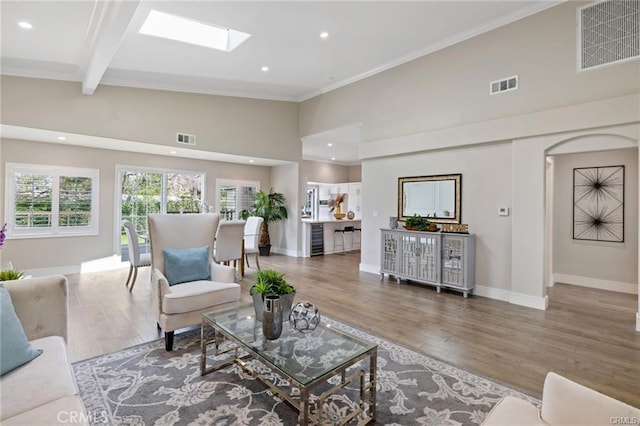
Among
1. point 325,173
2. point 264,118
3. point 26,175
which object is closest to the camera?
point 26,175

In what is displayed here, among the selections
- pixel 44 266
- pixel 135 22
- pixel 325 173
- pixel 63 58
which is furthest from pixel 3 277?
pixel 325 173

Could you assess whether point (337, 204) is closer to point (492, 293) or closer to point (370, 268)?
point (370, 268)

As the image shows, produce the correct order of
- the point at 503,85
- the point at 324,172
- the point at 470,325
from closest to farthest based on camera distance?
the point at 470,325 < the point at 503,85 < the point at 324,172

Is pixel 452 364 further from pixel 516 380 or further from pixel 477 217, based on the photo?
pixel 477 217

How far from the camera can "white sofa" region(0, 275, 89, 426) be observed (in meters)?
1.27

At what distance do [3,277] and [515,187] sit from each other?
18.0ft

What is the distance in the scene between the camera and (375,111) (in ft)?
19.7

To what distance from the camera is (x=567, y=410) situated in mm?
1274

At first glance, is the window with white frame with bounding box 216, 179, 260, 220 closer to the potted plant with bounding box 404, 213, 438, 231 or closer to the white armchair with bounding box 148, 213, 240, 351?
the white armchair with bounding box 148, 213, 240, 351

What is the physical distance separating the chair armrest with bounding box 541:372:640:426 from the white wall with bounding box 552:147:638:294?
5011 mm

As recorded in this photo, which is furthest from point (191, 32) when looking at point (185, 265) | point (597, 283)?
point (597, 283)

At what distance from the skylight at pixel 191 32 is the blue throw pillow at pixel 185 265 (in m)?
3.07

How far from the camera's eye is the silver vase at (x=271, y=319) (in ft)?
6.95

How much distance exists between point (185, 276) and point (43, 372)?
1809mm
